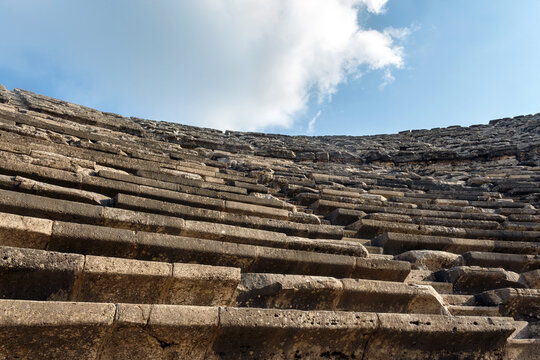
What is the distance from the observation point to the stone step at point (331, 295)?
2.41m

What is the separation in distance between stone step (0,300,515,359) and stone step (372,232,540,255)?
49.6 inches

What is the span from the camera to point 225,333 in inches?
77.6

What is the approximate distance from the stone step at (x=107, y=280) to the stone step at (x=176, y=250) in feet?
0.77

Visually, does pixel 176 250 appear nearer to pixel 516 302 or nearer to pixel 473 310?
pixel 473 310

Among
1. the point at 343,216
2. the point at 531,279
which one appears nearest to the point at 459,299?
the point at 531,279

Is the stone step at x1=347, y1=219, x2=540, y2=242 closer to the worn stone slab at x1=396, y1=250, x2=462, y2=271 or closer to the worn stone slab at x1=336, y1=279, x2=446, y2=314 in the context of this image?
the worn stone slab at x1=396, y1=250, x2=462, y2=271

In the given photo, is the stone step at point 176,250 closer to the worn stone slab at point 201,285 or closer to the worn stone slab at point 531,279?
the worn stone slab at point 201,285

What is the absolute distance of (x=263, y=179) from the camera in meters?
5.71

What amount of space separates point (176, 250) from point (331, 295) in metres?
1.09

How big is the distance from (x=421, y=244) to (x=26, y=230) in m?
3.37

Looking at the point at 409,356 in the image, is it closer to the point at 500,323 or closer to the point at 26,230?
the point at 500,323

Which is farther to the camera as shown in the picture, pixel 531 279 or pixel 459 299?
pixel 531 279

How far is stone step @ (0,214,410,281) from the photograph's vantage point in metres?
2.16

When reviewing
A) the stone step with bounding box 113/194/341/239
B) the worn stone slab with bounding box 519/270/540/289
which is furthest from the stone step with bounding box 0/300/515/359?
the stone step with bounding box 113/194/341/239
